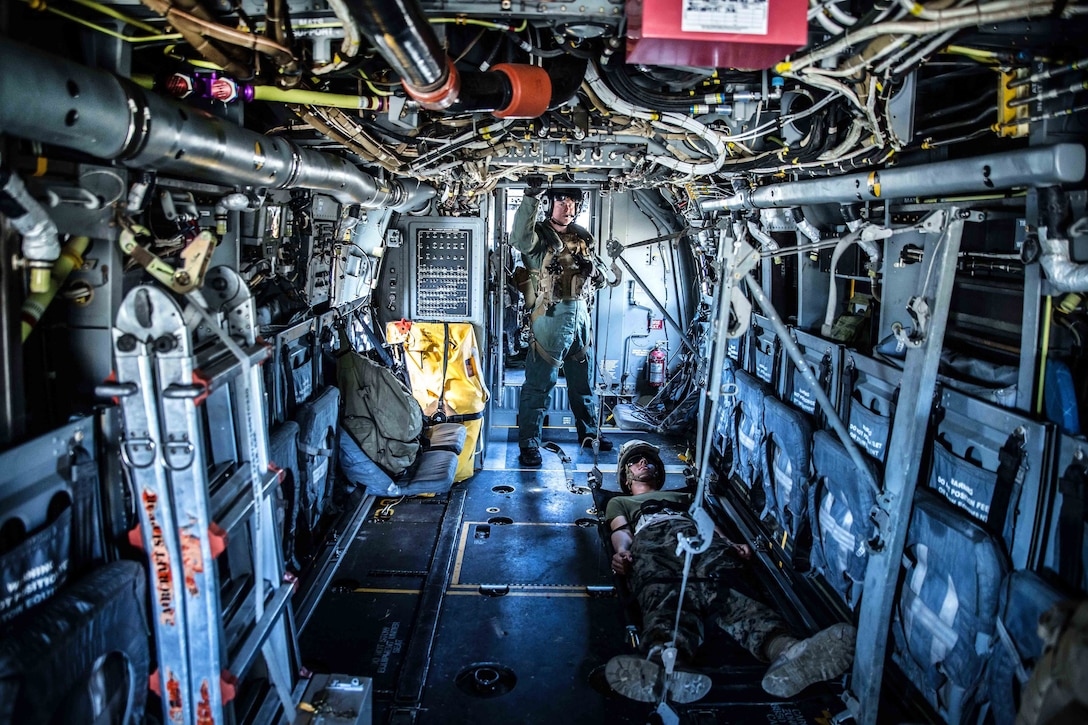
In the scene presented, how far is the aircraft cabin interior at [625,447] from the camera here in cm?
227

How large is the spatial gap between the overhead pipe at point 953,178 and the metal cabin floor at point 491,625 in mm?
2559

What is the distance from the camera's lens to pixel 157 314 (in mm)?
2330

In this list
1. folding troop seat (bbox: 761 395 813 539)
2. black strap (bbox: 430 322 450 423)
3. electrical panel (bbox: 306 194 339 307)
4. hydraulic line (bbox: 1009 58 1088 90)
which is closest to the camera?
hydraulic line (bbox: 1009 58 1088 90)

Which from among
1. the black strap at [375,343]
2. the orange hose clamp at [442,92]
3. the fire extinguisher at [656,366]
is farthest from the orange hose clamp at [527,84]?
the fire extinguisher at [656,366]

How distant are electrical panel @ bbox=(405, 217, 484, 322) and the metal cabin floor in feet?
6.72

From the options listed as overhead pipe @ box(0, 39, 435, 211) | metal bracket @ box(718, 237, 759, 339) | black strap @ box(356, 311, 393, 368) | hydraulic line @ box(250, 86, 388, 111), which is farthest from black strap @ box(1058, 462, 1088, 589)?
black strap @ box(356, 311, 393, 368)

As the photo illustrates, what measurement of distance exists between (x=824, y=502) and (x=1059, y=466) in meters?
1.79

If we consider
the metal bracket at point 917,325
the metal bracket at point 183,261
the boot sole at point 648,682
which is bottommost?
the boot sole at point 648,682

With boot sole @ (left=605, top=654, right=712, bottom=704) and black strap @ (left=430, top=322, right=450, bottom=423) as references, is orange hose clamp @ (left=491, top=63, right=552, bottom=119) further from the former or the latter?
black strap @ (left=430, top=322, right=450, bottom=423)

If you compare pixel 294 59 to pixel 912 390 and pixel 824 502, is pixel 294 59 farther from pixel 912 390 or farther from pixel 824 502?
pixel 824 502

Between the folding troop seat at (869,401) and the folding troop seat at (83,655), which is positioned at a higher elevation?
the folding troop seat at (869,401)

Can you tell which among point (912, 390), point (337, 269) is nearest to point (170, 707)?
point (912, 390)

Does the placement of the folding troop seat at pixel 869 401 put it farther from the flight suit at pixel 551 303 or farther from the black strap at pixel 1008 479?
the flight suit at pixel 551 303

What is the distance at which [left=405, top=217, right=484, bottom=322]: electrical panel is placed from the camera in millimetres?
7379
